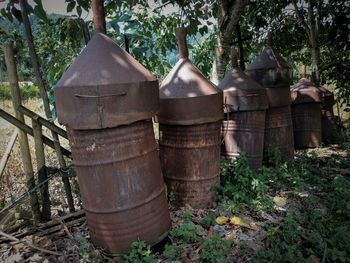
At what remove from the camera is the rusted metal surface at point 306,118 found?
6762mm

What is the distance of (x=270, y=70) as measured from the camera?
17.4 ft

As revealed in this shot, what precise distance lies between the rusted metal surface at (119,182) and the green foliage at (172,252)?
0.18 m

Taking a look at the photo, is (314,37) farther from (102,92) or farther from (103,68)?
(102,92)

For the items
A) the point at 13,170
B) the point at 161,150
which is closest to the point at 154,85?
the point at 161,150

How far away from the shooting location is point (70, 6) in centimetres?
350

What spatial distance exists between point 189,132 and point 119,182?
115 cm

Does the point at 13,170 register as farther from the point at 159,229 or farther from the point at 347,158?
the point at 347,158

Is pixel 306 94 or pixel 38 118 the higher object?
pixel 306 94

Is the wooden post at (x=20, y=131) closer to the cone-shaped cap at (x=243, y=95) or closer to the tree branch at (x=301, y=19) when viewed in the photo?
the cone-shaped cap at (x=243, y=95)

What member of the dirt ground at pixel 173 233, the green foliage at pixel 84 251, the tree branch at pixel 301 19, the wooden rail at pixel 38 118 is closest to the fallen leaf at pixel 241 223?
the dirt ground at pixel 173 233

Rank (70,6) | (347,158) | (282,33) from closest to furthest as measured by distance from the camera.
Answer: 1. (70,6)
2. (347,158)
3. (282,33)

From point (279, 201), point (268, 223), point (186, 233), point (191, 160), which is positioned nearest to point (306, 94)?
point (279, 201)

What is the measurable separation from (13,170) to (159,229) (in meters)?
3.54

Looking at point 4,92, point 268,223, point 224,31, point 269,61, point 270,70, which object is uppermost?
point 224,31
